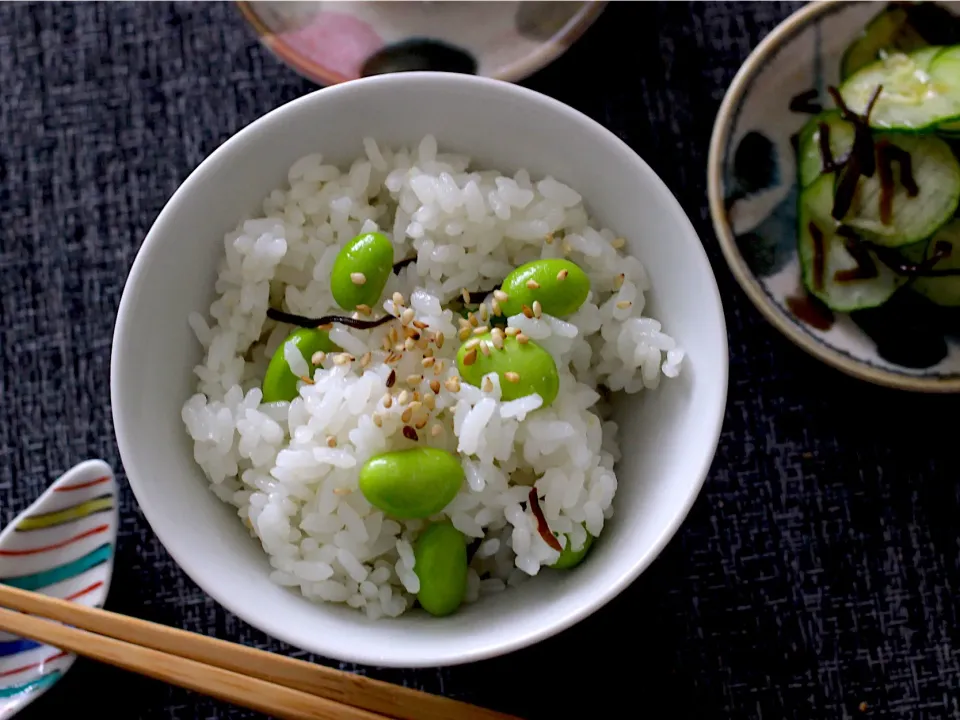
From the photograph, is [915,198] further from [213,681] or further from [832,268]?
[213,681]

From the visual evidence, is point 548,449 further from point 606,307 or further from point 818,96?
point 818,96

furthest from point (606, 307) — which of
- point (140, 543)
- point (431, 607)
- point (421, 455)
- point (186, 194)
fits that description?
point (140, 543)

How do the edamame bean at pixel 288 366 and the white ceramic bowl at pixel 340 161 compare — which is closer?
the white ceramic bowl at pixel 340 161

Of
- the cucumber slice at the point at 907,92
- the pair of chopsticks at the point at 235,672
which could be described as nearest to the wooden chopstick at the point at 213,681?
the pair of chopsticks at the point at 235,672

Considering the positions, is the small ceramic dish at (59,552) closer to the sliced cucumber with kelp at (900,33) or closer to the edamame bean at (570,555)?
the edamame bean at (570,555)

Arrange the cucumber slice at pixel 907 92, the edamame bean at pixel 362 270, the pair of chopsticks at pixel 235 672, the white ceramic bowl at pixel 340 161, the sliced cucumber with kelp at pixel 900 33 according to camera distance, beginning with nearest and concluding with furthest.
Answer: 1. the white ceramic bowl at pixel 340 161
2. the edamame bean at pixel 362 270
3. the pair of chopsticks at pixel 235 672
4. the cucumber slice at pixel 907 92
5. the sliced cucumber with kelp at pixel 900 33

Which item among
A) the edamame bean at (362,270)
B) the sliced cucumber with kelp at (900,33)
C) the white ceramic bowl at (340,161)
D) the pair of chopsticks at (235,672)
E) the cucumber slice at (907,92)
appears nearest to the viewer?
the white ceramic bowl at (340,161)

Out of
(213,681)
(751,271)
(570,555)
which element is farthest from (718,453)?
(213,681)
